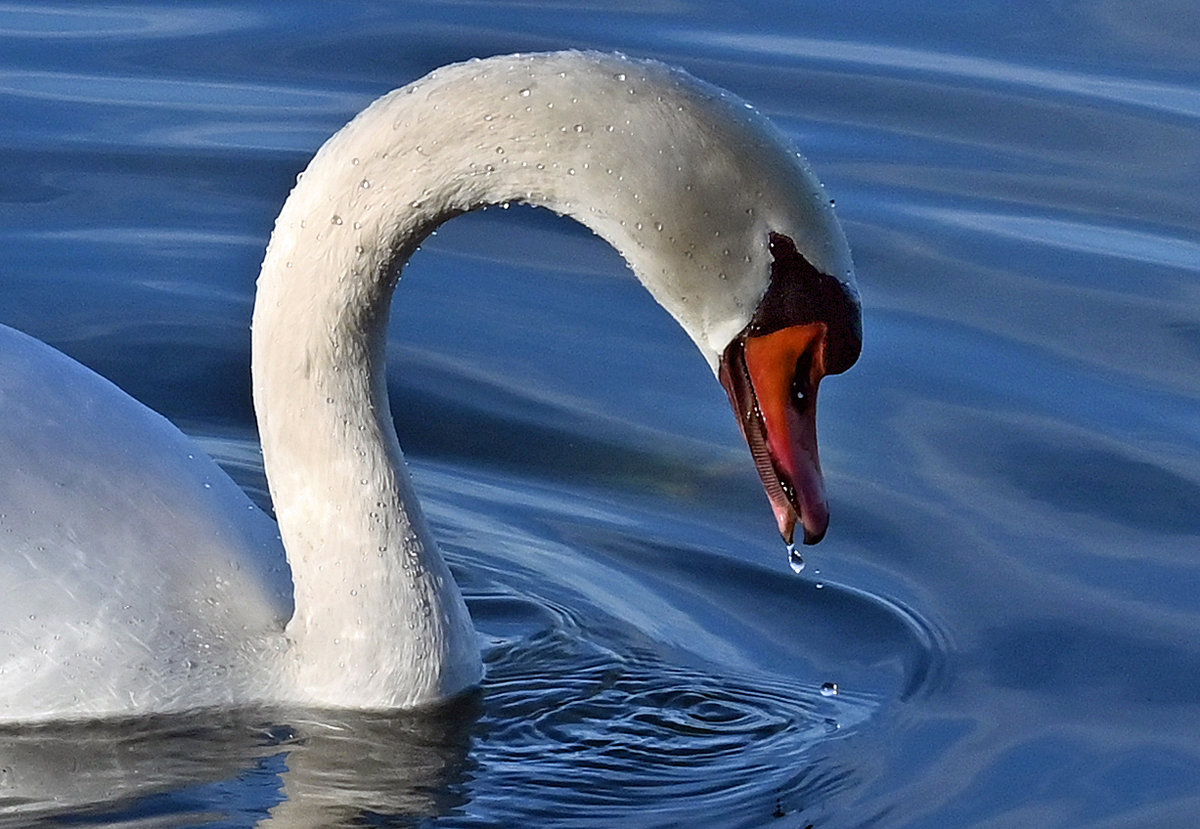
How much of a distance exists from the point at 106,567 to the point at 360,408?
1.98 feet

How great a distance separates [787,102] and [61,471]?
15.5 feet

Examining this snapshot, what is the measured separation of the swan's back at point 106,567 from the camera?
4.77 m

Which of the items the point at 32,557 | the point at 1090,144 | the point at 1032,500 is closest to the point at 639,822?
the point at 32,557

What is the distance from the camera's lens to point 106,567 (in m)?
4.82

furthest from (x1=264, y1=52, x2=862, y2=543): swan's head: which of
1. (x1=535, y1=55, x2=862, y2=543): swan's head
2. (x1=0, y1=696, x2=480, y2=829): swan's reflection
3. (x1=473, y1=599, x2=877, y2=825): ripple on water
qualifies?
(x1=0, y1=696, x2=480, y2=829): swan's reflection

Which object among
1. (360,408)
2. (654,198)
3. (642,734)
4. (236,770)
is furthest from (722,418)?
(654,198)

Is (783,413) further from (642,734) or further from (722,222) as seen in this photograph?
(642,734)

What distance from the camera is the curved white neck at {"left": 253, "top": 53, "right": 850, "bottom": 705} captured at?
4223 millimetres

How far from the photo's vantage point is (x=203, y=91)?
9156 millimetres

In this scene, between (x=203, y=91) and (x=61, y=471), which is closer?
(x=61, y=471)

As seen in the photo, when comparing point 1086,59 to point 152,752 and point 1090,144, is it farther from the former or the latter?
point 152,752

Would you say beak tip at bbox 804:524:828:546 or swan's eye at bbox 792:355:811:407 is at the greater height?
swan's eye at bbox 792:355:811:407

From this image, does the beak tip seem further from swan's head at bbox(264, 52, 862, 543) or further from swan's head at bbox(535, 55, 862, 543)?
swan's head at bbox(535, 55, 862, 543)

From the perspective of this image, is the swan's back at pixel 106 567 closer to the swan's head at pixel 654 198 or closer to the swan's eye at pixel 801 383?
the swan's head at pixel 654 198
